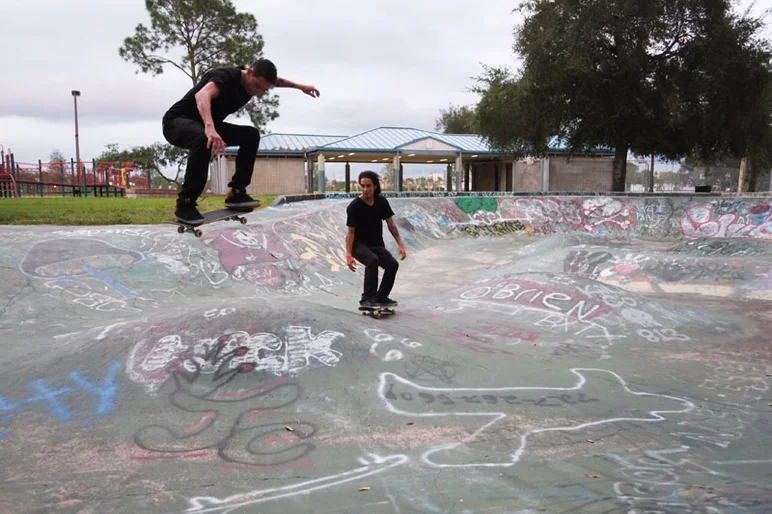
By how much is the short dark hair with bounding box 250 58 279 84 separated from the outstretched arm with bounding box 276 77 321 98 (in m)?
0.52

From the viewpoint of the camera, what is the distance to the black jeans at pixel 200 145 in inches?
203

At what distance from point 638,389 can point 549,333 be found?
2283 millimetres

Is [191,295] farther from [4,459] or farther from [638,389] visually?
[638,389]

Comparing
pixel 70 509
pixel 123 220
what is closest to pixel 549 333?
pixel 70 509

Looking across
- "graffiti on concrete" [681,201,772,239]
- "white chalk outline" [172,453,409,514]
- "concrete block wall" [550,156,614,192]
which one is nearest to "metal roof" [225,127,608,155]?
"concrete block wall" [550,156,614,192]

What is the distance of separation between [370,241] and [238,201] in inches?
78.9

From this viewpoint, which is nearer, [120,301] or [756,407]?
[756,407]

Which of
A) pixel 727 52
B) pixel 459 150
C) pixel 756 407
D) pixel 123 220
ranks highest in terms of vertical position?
pixel 727 52

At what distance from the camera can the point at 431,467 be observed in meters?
3.76

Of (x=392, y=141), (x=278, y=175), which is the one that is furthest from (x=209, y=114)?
(x=278, y=175)

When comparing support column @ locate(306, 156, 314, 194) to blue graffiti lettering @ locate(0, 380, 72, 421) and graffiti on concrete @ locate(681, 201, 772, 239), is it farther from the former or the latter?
blue graffiti lettering @ locate(0, 380, 72, 421)

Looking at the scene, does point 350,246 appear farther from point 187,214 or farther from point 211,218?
point 187,214

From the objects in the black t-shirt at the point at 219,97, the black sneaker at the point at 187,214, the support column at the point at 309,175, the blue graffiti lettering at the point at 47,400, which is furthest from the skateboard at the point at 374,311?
the support column at the point at 309,175

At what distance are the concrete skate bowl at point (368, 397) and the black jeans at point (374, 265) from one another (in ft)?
1.54
